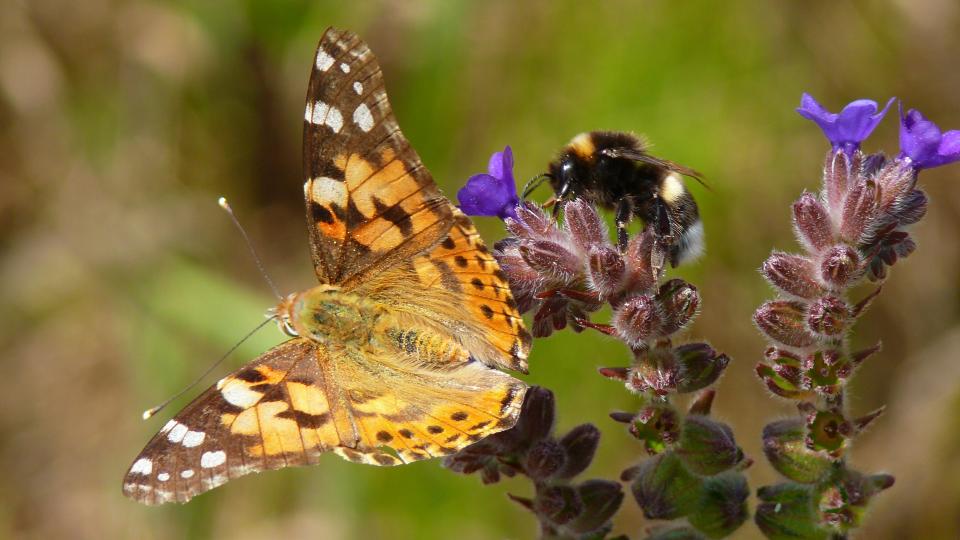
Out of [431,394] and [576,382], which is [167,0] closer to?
[576,382]

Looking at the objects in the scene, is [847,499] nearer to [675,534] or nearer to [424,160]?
[675,534]

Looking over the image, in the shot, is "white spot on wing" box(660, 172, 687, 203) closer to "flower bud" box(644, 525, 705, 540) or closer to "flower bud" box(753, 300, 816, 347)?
"flower bud" box(753, 300, 816, 347)

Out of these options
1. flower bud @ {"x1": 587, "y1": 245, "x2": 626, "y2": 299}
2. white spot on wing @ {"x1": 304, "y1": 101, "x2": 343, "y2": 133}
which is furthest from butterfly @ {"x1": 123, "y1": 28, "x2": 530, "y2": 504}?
flower bud @ {"x1": 587, "y1": 245, "x2": 626, "y2": 299}

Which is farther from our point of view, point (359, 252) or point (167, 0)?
point (167, 0)

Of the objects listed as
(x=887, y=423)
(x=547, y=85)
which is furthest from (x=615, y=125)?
(x=887, y=423)

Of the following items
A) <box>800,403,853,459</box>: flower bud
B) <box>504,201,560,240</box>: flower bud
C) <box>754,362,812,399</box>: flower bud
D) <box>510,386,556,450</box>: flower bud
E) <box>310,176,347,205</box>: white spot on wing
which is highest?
<box>310,176,347,205</box>: white spot on wing

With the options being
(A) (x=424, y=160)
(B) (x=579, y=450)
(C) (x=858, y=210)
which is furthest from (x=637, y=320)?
(A) (x=424, y=160)
